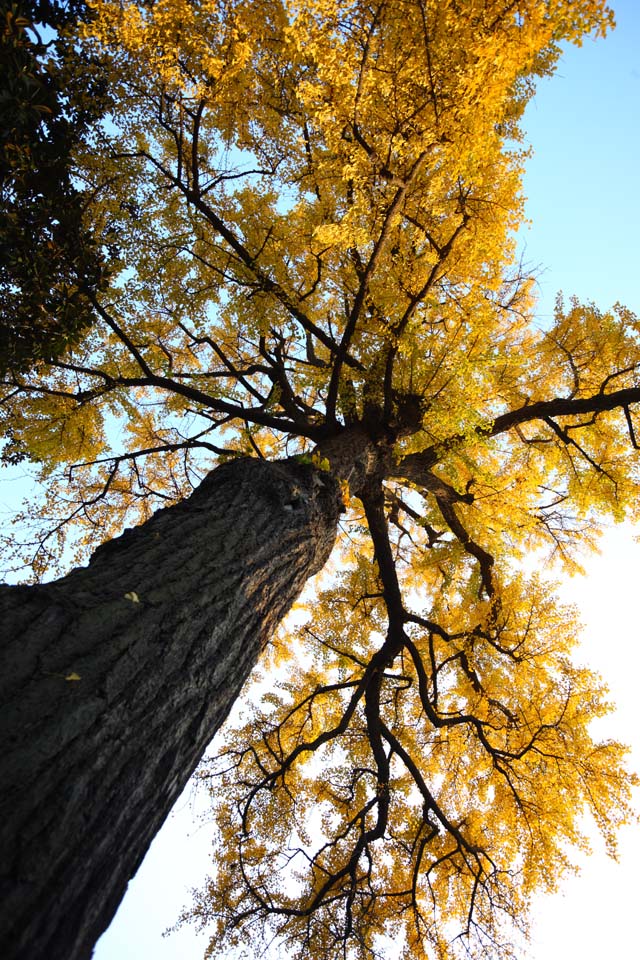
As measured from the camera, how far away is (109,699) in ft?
4.41

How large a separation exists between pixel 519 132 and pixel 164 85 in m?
3.37

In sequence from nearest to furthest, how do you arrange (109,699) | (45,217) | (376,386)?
(109,699) < (45,217) < (376,386)

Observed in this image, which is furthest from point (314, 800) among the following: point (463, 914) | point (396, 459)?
point (396, 459)

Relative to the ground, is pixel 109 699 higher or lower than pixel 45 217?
lower

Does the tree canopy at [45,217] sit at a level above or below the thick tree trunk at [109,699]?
above

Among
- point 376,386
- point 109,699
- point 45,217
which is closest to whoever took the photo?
point 109,699

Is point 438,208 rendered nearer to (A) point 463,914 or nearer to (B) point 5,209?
(B) point 5,209

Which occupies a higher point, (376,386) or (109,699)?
(376,386)

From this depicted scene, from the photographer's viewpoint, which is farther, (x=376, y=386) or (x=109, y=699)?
(x=376, y=386)

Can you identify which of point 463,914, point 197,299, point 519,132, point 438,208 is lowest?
point 463,914

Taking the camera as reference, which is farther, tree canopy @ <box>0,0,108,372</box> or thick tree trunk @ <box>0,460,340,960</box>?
tree canopy @ <box>0,0,108,372</box>

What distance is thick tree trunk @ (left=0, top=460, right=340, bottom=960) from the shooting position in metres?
1.00

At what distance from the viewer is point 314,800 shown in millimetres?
5699

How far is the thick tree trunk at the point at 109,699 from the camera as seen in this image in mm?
1003
